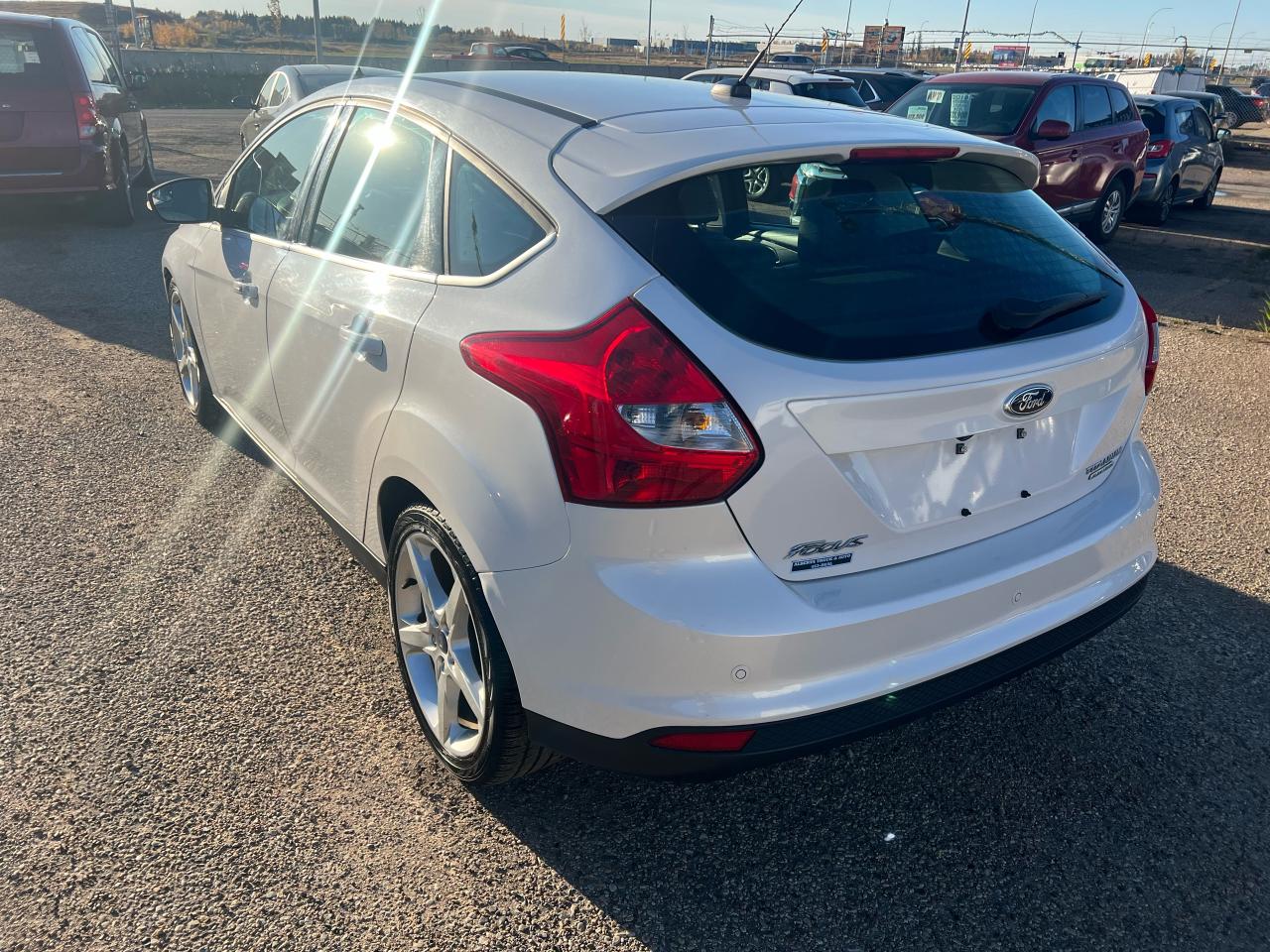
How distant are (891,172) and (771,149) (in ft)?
1.29

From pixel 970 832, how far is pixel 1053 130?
9094 millimetres

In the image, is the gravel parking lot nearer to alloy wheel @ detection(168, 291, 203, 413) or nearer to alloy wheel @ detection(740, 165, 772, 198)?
alloy wheel @ detection(168, 291, 203, 413)

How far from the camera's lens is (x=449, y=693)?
2576mm

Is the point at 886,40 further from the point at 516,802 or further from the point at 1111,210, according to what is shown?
the point at 516,802

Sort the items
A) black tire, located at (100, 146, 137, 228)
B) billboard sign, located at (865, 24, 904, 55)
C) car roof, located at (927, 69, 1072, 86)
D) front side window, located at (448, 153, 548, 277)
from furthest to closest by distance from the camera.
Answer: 1. billboard sign, located at (865, 24, 904, 55)
2. car roof, located at (927, 69, 1072, 86)
3. black tire, located at (100, 146, 137, 228)
4. front side window, located at (448, 153, 548, 277)

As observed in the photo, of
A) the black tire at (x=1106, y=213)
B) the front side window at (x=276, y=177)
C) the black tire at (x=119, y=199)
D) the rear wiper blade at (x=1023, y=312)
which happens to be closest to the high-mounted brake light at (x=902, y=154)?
the rear wiper blade at (x=1023, y=312)

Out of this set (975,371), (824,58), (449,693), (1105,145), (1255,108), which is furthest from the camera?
(824,58)

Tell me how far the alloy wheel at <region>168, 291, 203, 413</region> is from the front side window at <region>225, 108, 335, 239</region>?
0.90 m

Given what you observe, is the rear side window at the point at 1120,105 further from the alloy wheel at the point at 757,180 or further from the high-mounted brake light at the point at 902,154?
the alloy wheel at the point at 757,180

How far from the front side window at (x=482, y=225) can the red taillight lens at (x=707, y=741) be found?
3.64ft

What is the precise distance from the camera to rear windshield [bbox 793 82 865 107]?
14.5 m

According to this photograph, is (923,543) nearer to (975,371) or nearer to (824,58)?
(975,371)

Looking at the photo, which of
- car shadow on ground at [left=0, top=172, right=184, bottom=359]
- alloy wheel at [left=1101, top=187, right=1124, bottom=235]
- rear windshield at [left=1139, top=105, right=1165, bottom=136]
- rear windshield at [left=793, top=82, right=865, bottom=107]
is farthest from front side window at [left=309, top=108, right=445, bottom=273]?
rear windshield at [left=1139, top=105, right=1165, bottom=136]

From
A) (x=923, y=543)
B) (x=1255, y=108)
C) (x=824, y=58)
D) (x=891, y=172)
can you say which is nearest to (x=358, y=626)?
(x=923, y=543)
